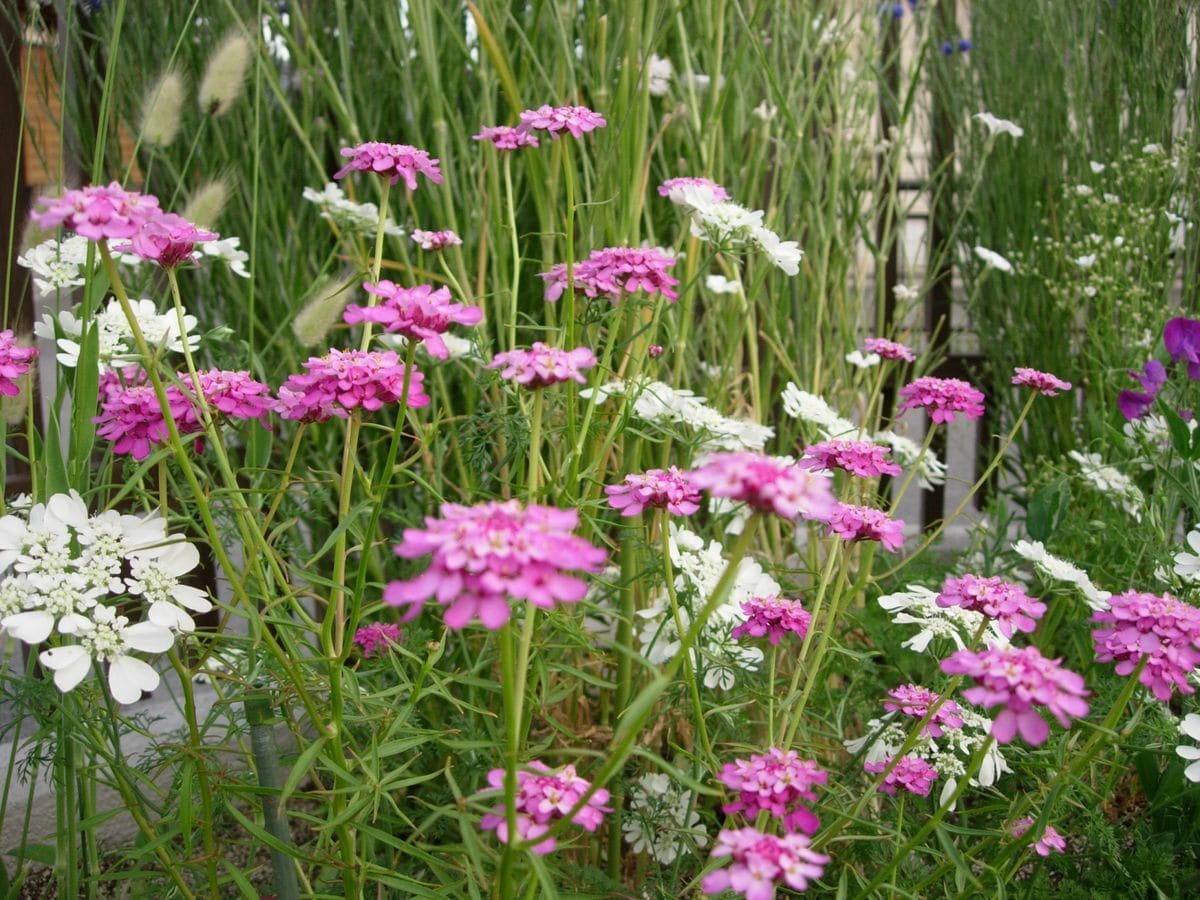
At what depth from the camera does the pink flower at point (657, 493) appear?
28.3 inches

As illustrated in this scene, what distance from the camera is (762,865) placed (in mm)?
496

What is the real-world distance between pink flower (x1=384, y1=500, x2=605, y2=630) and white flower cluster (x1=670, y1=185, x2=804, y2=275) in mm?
552

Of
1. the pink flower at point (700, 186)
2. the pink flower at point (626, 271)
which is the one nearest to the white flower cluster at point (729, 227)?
the pink flower at point (700, 186)

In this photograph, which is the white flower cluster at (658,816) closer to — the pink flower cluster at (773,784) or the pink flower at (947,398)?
the pink flower cluster at (773,784)

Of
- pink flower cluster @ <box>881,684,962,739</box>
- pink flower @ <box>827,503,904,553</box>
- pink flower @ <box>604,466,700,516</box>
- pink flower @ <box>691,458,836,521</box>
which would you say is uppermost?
pink flower @ <box>691,458,836,521</box>

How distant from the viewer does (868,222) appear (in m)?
1.76

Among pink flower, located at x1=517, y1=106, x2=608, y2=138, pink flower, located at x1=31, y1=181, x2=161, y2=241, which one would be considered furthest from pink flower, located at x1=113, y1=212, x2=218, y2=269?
pink flower, located at x1=517, y1=106, x2=608, y2=138

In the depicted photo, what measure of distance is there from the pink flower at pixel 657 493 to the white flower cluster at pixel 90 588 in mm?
281

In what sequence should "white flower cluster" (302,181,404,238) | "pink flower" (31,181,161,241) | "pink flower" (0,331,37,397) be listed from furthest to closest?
"white flower cluster" (302,181,404,238) → "pink flower" (0,331,37,397) → "pink flower" (31,181,161,241)

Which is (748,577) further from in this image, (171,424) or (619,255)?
(171,424)

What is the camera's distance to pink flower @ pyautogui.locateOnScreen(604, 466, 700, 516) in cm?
72

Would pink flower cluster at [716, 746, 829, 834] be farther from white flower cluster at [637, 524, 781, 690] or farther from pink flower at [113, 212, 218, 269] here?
pink flower at [113, 212, 218, 269]

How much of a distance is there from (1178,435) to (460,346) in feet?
2.40

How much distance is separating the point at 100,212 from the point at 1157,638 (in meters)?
0.68
